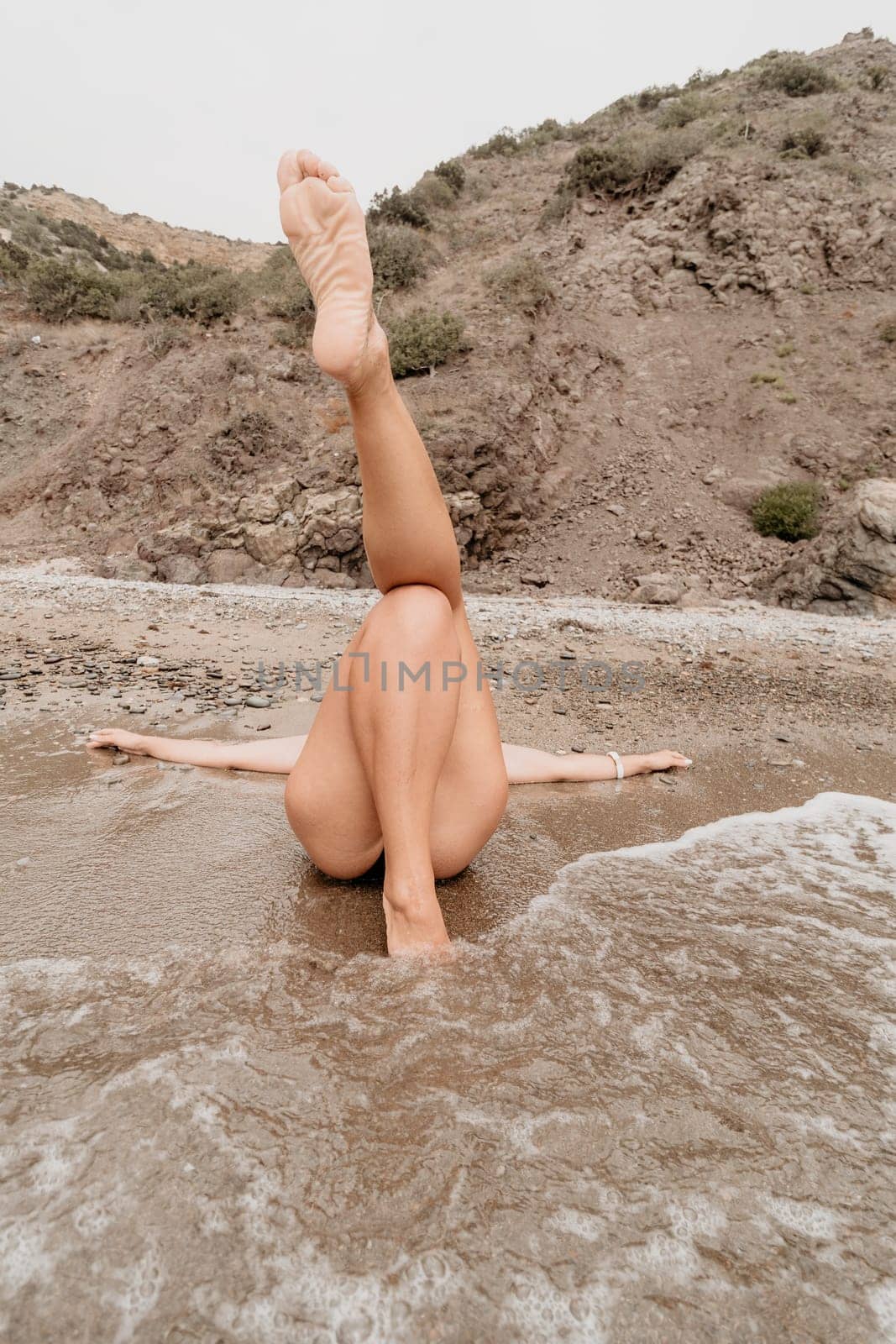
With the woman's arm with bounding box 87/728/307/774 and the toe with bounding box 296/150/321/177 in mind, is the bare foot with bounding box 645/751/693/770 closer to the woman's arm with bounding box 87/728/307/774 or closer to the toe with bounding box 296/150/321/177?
the woman's arm with bounding box 87/728/307/774

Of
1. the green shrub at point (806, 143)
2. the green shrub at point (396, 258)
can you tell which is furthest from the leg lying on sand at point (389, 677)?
the green shrub at point (806, 143)

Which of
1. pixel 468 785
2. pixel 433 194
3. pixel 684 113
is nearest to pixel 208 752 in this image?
pixel 468 785

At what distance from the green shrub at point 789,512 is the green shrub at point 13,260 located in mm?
17127

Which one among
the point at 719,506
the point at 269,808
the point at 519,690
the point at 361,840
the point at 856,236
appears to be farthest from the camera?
the point at 856,236

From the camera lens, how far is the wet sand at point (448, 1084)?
79 centimetres

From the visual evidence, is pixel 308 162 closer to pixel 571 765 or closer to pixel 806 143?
pixel 571 765

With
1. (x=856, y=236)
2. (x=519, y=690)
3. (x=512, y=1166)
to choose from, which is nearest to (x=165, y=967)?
(x=512, y=1166)

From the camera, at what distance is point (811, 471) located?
10.7m

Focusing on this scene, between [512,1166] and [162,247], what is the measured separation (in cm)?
3262

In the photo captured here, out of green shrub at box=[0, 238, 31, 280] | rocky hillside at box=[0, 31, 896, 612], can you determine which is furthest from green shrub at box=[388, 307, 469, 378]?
green shrub at box=[0, 238, 31, 280]

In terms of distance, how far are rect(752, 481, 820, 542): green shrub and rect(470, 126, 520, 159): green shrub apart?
18.1 m

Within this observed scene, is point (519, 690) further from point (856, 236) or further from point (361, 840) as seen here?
point (856, 236)

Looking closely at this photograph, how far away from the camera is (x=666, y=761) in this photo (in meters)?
3.02

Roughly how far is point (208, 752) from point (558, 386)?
1136cm
